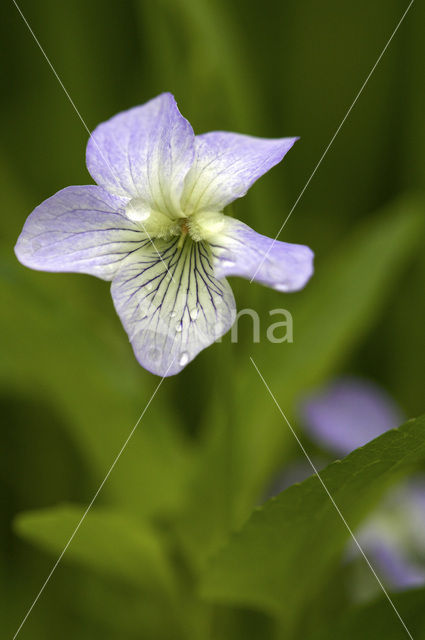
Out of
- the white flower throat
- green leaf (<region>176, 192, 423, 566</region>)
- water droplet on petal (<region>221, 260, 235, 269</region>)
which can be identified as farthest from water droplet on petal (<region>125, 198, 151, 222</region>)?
green leaf (<region>176, 192, 423, 566</region>)

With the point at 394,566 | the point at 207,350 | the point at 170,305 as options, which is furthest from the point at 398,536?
the point at 170,305

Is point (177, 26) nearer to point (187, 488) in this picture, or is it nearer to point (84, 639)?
point (187, 488)

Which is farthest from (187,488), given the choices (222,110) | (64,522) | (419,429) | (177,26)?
(177,26)

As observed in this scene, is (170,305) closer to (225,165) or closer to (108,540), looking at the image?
(225,165)

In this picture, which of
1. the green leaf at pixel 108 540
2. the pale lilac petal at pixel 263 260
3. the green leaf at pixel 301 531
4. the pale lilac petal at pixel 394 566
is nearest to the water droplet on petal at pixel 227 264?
the pale lilac petal at pixel 263 260

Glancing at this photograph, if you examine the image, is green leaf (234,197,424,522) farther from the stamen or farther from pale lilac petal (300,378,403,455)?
the stamen
